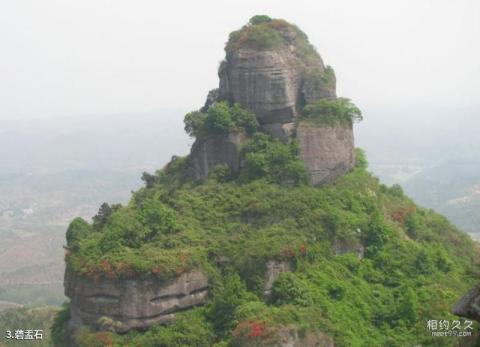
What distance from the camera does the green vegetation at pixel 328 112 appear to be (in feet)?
119

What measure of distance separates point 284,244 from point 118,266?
767 cm

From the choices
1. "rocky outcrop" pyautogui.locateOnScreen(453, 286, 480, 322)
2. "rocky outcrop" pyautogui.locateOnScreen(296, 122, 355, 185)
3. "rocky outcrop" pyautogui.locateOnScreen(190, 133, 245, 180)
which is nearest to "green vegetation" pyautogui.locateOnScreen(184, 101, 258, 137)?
A: "rocky outcrop" pyautogui.locateOnScreen(190, 133, 245, 180)

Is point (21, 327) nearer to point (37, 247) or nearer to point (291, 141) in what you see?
point (291, 141)

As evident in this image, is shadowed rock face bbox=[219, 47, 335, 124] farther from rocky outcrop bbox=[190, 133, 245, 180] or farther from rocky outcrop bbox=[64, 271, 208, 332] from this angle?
rocky outcrop bbox=[64, 271, 208, 332]

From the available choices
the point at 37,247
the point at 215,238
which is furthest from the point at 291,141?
the point at 37,247

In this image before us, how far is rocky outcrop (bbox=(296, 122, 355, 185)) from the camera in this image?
116 ft

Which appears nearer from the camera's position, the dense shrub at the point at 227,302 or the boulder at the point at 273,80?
the dense shrub at the point at 227,302

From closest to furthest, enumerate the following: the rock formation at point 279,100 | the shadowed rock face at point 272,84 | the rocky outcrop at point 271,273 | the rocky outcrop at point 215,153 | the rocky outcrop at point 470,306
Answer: the rocky outcrop at point 470,306, the rocky outcrop at point 271,273, the rock formation at point 279,100, the rocky outcrop at point 215,153, the shadowed rock face at point 272,84

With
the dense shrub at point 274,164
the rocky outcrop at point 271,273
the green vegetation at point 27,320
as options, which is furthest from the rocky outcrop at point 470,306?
the green vegetation at point 27,320

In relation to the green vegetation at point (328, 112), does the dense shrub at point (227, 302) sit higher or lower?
lower

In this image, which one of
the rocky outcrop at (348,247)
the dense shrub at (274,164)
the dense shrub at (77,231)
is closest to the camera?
the rocky outcrop at (348,247)

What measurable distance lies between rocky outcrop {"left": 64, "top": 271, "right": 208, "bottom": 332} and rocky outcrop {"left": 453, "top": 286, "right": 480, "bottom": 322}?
53.9 ft

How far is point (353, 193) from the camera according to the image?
1387 inches

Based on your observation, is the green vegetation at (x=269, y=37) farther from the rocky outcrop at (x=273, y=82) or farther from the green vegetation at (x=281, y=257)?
the green vegetation at (x=281, y=257)
